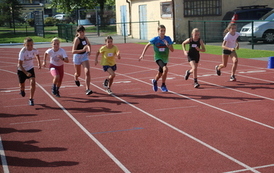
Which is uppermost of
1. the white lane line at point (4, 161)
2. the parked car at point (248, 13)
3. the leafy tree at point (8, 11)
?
the leafy tree at point (8, 11)

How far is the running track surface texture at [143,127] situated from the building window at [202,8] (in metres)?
15.5

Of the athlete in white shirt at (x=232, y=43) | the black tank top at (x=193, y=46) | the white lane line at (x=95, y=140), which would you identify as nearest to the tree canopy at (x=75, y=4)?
the athlete in white shirt at (x=232, y=43)

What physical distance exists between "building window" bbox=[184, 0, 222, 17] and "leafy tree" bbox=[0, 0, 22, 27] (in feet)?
112

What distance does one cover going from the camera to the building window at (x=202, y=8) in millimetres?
30312

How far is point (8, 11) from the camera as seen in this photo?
62500 millimetres

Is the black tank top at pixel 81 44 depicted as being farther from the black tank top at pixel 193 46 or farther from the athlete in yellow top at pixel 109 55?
the black tank top at pixel 193 46

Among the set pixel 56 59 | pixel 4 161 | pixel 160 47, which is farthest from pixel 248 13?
pixel 4 161

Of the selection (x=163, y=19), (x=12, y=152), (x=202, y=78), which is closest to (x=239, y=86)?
(x=202, y=78)

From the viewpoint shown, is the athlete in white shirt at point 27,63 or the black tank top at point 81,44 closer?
the athlete in white shirt at point 27,63

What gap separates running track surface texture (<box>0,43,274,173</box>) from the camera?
22.6 feet

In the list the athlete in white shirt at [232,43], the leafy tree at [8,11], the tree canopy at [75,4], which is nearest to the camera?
the athlete in white shirt at [232,43]

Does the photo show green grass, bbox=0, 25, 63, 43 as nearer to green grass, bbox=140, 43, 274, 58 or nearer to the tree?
the tree

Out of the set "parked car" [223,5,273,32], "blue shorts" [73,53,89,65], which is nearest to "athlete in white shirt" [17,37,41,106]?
"blue shorts" [73,53,89,65]

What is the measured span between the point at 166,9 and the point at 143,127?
2307cm
